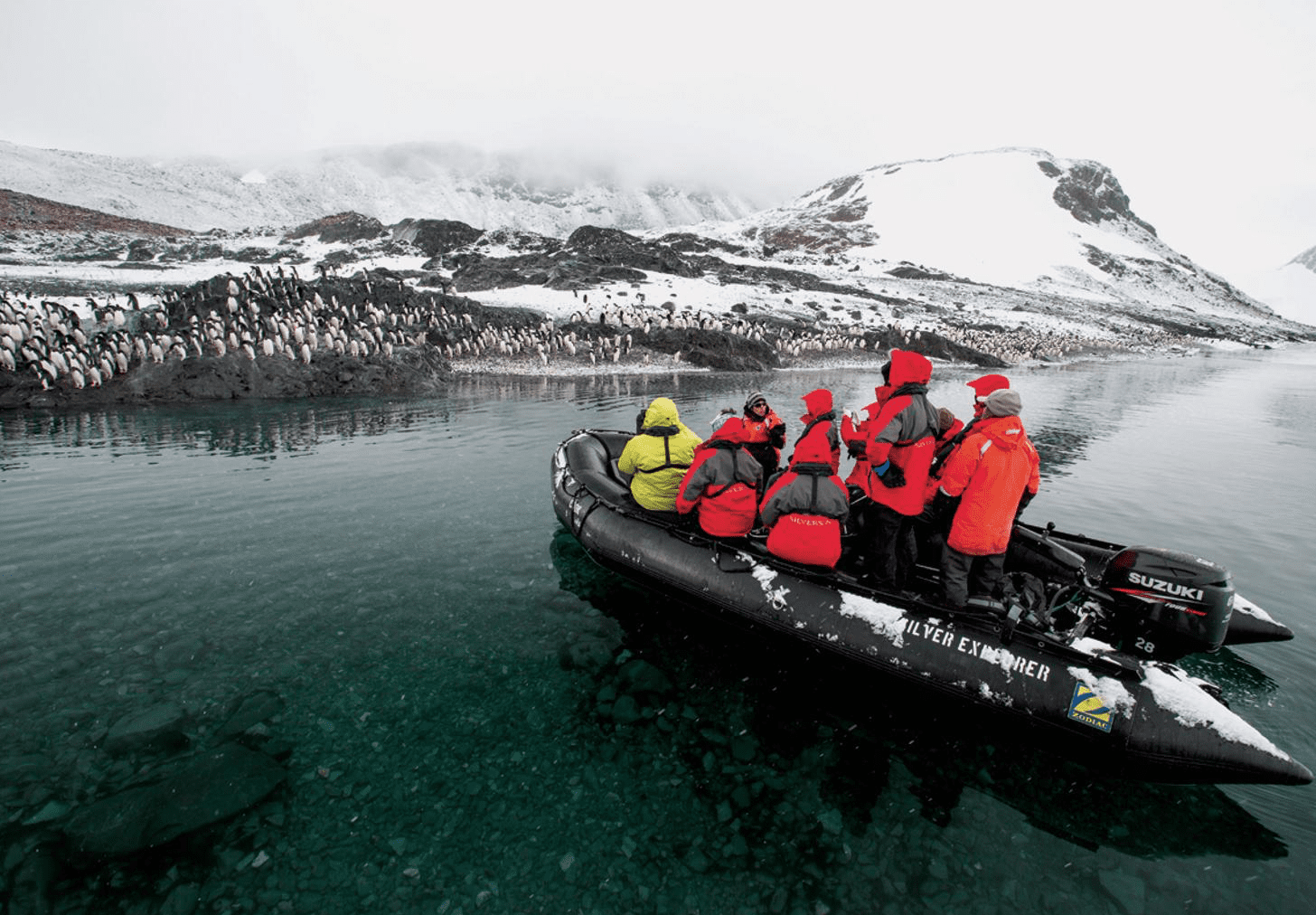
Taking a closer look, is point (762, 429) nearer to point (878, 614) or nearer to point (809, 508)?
point (809, 508)

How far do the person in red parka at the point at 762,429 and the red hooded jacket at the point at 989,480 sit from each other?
207cm

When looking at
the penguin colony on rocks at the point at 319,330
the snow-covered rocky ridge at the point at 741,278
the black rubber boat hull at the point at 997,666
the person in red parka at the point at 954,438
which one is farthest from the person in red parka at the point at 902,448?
the snow-covered rocky ridge at the point at 741,278

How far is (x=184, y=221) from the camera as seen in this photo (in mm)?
88438

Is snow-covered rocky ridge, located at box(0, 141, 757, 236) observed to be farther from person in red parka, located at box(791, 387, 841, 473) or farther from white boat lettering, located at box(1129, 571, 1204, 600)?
white boat lettering, located at box(1129, 571, 1204, 600)

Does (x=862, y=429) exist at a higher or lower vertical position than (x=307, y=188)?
lower

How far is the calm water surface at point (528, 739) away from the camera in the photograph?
12.4ft

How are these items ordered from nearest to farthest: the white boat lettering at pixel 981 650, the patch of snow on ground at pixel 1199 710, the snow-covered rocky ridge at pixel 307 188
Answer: the patch of snow on ground at pixel 1199 710, the white boat lettering at pixel 981 650, the snow-covered rocky ridge at pixel 307 188

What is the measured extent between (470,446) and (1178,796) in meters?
13.2

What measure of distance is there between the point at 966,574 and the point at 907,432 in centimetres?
148

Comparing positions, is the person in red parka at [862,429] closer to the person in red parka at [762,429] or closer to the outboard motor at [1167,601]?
the person in red parka at [762,429]

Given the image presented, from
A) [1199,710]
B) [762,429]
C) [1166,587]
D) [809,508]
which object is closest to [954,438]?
[809,508]

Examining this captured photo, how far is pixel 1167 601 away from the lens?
520cm

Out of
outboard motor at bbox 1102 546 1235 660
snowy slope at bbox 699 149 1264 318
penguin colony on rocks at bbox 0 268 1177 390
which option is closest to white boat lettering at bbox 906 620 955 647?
outboard motor at bbox 1102 546 1235 660

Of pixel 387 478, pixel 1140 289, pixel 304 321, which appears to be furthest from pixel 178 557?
pixel 1140 289
